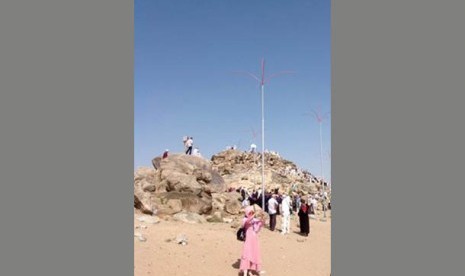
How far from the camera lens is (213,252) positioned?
46.7 ft

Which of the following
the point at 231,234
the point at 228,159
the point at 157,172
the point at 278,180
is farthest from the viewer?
the point at 228,159

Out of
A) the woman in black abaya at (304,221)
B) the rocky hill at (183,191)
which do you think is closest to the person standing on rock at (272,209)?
the woman in black abaya at (304,221)

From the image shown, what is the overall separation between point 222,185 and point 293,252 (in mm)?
12308

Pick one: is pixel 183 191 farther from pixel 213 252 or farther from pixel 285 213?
pixel 213 252

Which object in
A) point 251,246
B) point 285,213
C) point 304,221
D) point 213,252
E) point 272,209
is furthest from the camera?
point 304,221

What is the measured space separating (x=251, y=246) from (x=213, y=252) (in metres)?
3.20

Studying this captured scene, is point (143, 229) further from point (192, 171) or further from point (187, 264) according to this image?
point (192, 171)

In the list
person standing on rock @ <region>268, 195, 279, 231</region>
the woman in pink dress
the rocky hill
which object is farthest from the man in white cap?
the woman in pink dress

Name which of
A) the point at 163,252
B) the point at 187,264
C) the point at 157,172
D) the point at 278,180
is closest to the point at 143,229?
the point at 163,252

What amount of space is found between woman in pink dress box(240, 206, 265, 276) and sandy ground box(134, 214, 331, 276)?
37.4 inches

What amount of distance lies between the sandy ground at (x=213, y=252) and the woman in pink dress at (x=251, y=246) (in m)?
0.95

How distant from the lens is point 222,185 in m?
27.6

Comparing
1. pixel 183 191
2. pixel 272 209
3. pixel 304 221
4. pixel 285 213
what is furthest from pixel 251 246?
pixel 183 191

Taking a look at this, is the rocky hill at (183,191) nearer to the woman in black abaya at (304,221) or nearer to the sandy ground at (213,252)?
the sandy ground at (213,252)
